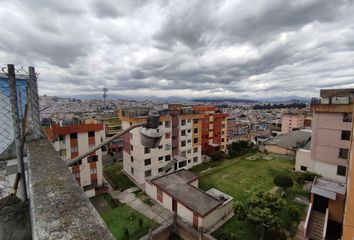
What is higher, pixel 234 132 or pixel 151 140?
pixel 151 140

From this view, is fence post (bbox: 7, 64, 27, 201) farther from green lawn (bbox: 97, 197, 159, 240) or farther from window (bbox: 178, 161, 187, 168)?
window (bbox: 178, 161, 187, 168)

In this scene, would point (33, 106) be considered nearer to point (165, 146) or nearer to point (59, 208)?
point (59, 208)

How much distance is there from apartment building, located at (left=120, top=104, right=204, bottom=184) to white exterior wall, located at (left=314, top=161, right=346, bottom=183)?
15.0 metres

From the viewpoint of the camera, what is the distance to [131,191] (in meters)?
20.5

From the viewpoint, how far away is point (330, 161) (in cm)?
1831

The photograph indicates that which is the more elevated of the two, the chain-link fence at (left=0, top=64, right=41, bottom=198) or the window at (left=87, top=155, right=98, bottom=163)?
the chain-link fence at (left=0, top=64, right=41, bottom=198)

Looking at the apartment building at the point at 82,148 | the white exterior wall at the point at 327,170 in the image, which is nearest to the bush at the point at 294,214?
the white exterior wall at the point at 327,170

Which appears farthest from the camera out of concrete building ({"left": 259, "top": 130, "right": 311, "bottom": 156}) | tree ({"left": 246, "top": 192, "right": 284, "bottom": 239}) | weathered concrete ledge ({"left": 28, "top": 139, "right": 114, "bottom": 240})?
concrete building ({"left": 259, "top": 130, "right": 311, "bottom": 156})

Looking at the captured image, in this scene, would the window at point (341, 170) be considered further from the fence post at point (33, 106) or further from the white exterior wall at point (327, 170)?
the fence post at point (33, 106)

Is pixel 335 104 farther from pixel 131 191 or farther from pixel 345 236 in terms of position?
pixel 131 191

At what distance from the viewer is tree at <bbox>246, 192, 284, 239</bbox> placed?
1139 centimetres

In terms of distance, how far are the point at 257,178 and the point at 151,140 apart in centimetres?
2278

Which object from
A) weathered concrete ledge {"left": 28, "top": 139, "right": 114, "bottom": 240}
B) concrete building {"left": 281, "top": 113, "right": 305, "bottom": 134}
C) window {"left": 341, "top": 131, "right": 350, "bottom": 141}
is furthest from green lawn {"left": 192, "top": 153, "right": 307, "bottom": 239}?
concrete building {"left": 281, "top": 113, "right": 305, "bottom": 134}

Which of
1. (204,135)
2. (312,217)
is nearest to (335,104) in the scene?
(312,217)
